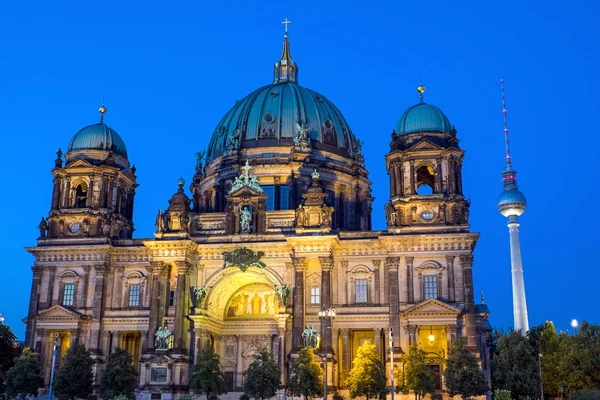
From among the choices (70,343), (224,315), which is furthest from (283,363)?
(70,343)

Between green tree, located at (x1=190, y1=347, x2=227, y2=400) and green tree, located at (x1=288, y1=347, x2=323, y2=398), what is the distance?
602 cm

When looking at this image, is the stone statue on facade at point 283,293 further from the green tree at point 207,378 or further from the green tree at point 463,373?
the green tree at point 463,373

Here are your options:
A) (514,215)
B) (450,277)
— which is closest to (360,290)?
(450,277)

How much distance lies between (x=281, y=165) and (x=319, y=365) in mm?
24562

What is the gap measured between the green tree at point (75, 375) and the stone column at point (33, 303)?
783 centimetres

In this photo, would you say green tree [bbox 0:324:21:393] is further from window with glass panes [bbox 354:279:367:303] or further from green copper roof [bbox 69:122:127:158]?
Answer: window with glass panes [bbox 354:279:367:303]

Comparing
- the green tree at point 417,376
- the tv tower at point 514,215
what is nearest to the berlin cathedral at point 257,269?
the green tree at point 417,376

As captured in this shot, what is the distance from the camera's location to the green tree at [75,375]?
60.1m

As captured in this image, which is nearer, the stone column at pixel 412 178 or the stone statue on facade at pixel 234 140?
the stone column at pixel 412 178

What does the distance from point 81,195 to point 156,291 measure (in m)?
15.3

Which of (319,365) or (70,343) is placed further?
(70,343)

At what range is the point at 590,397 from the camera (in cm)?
4994

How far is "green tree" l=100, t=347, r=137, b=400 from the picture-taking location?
A: 60.0m

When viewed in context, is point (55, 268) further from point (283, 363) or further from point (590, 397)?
point (590, 397)
